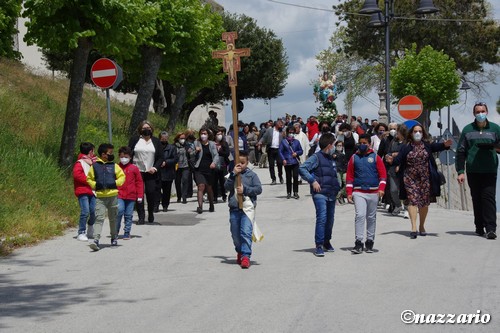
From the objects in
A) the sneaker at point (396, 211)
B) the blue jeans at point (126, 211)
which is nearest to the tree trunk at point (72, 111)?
the blue jeans at point (126, 211)

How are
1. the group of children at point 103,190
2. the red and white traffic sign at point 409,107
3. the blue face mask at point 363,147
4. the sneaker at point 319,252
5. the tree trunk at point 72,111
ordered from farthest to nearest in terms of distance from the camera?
the red and white traffic sign at point 409,107 → the tree trunk at point 72,111 → the group of children at point 103,190 → the blue face mask at point 363,147 → the sneaker at point 319,252

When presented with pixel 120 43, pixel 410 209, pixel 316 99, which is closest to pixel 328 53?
pixel 316 99

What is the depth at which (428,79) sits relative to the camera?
48219mm

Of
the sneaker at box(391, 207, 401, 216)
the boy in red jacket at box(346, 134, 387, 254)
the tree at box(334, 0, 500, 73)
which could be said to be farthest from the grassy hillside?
the tree at box(334, 0, 500, 73)

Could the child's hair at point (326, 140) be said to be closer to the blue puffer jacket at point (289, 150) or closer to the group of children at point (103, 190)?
the group of children at point (103, 190)

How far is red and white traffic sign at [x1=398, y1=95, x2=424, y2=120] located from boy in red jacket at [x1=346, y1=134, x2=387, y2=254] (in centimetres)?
946

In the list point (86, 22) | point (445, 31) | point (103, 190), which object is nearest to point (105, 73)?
point (86, 22)

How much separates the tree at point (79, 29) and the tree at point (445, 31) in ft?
121

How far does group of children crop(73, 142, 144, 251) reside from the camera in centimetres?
1361

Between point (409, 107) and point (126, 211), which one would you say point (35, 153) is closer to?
point (126, 211)

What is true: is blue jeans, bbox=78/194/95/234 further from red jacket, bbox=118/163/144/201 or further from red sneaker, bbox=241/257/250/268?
red sneaker, bbox=241/257/250/268

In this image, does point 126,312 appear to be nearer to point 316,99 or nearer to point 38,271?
point 38,271

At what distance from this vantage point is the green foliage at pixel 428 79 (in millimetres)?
47844

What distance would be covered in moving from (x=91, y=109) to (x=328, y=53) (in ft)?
137
